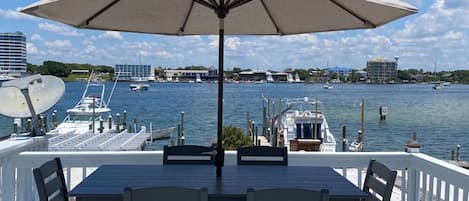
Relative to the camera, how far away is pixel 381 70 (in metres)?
50.8

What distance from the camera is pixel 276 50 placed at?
37594 millimetres

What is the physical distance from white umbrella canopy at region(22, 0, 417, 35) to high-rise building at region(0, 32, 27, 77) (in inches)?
265

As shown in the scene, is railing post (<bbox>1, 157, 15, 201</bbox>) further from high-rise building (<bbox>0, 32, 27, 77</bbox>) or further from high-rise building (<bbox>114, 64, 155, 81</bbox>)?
high-rise building (<bbox>114, 64, 155, 81</bbox>)

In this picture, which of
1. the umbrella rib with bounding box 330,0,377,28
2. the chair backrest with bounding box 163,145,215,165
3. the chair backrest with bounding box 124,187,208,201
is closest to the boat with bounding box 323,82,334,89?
the umbrella rib with bounding box 330,0,377,28

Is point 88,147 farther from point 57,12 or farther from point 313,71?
point 313,71

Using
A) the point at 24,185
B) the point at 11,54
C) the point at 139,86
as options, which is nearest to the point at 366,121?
the point at 11,54

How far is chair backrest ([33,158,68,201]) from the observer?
222 cm

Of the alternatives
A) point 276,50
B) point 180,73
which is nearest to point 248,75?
point 180,73

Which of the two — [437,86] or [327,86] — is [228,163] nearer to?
[327,86]

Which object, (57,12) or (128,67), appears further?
(128,67)

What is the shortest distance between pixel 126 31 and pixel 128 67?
48.5m

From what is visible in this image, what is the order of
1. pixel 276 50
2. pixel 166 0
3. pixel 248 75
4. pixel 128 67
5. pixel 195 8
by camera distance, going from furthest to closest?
pixel 248 75 < pixel 128 67 < pixel 276 50 < pixel 195 8 < pixel 166 0

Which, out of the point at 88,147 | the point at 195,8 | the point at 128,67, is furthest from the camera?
the point at 128,67

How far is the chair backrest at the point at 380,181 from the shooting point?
7.71ft
